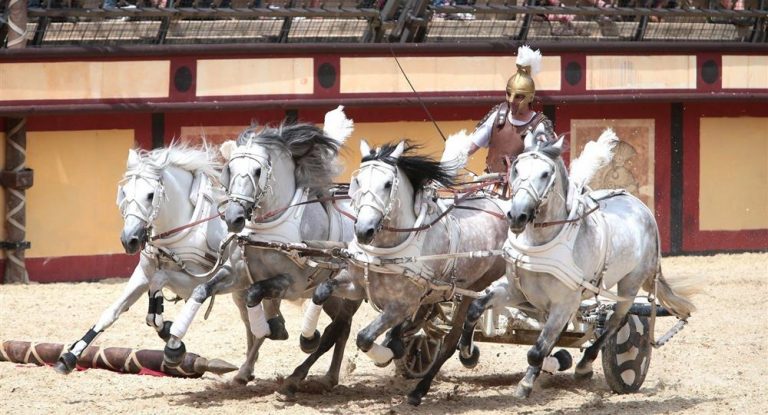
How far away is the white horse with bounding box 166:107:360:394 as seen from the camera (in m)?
9.37

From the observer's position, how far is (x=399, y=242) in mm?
9102

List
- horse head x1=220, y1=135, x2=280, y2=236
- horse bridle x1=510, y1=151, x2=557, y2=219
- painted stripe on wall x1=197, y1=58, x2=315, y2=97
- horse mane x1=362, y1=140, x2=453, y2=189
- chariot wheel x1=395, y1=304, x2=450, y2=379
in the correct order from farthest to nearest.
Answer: painted stripe on wall x1=197, y1=58, x2=315, y2=97 → chariot wheel x1=395, y1=304, x2=450, y2=379 → horse head x1=220, y1=135, x2=280, y2=236 → horse mane x1=362, y1=140, x2=453, y2=189 → horse bridle x1=510, y1=151, x2=557, y2=219

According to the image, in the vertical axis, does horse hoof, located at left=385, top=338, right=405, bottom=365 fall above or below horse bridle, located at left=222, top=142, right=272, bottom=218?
below

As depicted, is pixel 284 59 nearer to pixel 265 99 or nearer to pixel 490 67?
pixel 265 99

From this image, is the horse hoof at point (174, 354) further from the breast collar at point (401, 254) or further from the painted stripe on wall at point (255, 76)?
the painted stripe on wall at point (255, 76)

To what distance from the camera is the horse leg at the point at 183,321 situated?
924 centimetres

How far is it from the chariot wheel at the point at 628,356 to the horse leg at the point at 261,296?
2163 mm

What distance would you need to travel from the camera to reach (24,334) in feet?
40.0

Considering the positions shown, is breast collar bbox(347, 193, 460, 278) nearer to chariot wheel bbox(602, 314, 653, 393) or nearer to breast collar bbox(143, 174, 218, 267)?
breast collar bbox(143, 174, 218, 267)

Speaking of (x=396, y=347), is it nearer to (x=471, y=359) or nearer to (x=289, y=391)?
(x=471, y=359)

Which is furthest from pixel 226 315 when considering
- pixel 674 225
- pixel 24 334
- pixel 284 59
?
pixel 674 225

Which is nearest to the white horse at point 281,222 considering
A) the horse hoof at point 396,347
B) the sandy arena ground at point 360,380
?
the sandy arena ground at point 360,380


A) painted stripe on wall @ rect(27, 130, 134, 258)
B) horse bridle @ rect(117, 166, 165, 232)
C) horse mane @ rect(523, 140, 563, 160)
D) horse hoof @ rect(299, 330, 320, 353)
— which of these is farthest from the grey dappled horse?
painted stripe on wall @ rect(27, 130, 134, 258)

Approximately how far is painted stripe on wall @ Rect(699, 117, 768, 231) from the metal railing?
1.10 metres
